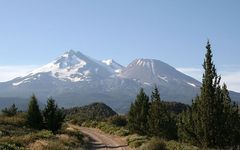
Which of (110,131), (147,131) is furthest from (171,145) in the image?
(110,131)

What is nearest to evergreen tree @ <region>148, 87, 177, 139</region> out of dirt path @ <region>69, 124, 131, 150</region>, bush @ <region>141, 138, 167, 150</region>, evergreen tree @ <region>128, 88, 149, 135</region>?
dirt path @ <region>69, 124, 131, 150</region>

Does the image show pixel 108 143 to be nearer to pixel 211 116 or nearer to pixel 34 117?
pixel 34 117

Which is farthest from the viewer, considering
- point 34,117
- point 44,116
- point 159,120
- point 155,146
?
point 44,116

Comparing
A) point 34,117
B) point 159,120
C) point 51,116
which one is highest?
point 51,116

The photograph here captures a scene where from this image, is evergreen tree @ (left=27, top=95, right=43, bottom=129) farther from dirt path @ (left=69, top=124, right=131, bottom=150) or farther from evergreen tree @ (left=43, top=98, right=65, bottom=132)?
dirt path @ (left=69, top=124, right=131, bottom=150)

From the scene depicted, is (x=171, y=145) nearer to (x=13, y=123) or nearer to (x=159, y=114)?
(x=159, y=114)

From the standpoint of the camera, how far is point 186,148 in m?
35.0

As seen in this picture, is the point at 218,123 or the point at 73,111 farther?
the point at 73,111

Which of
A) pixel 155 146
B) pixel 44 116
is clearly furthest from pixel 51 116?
pixel 155 146

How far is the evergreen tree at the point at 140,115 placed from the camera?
58041 millimetres

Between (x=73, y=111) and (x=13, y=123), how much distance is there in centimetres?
10031

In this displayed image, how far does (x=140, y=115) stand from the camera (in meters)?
58.8

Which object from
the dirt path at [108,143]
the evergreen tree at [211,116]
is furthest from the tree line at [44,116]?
the evergreen tree at [211,116]

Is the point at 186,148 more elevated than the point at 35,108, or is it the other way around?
the point at 35,108
